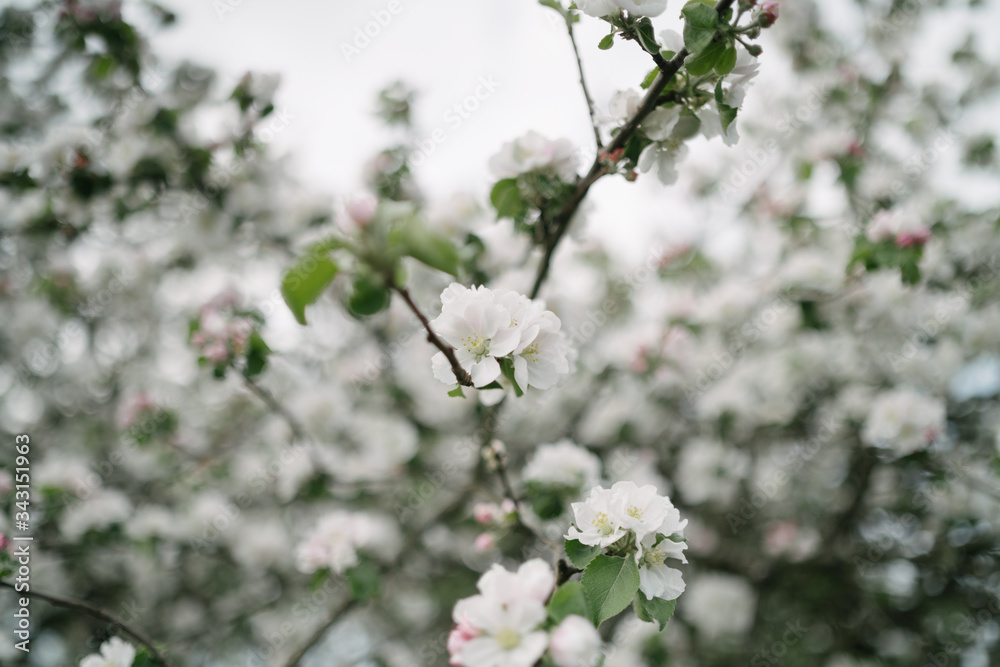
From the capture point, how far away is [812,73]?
12.6 feet

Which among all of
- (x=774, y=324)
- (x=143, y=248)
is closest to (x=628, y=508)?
(x=774, y=324)

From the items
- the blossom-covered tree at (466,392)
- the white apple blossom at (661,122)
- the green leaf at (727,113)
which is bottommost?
the blossom-covered tree at (466,392)

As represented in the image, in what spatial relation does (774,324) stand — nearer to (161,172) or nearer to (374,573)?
(374,573)

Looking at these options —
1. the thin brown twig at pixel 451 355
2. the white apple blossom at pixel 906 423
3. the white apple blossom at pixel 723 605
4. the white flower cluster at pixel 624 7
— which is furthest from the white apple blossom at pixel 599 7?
the white apple blossom at pixel 723 605

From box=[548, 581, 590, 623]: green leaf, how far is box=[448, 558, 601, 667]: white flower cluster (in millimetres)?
16

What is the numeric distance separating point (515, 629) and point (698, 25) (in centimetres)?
117

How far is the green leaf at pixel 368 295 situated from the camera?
82 cm

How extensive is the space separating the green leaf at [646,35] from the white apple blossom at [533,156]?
32cm

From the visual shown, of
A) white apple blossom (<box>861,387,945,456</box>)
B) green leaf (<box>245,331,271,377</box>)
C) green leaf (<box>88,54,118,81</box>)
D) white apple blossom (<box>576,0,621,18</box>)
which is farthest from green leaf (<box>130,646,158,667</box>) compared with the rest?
white apple blossom (<box>861,387,945,456</box>)

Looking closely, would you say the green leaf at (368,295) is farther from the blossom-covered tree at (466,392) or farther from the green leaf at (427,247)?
the blossom-covered tree at (466,392)

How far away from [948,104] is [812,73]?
858 mm

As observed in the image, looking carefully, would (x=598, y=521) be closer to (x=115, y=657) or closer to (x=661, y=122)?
(x=661, y=122)

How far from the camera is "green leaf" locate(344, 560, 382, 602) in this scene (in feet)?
6.07

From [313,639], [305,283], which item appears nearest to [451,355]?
[305,283]
